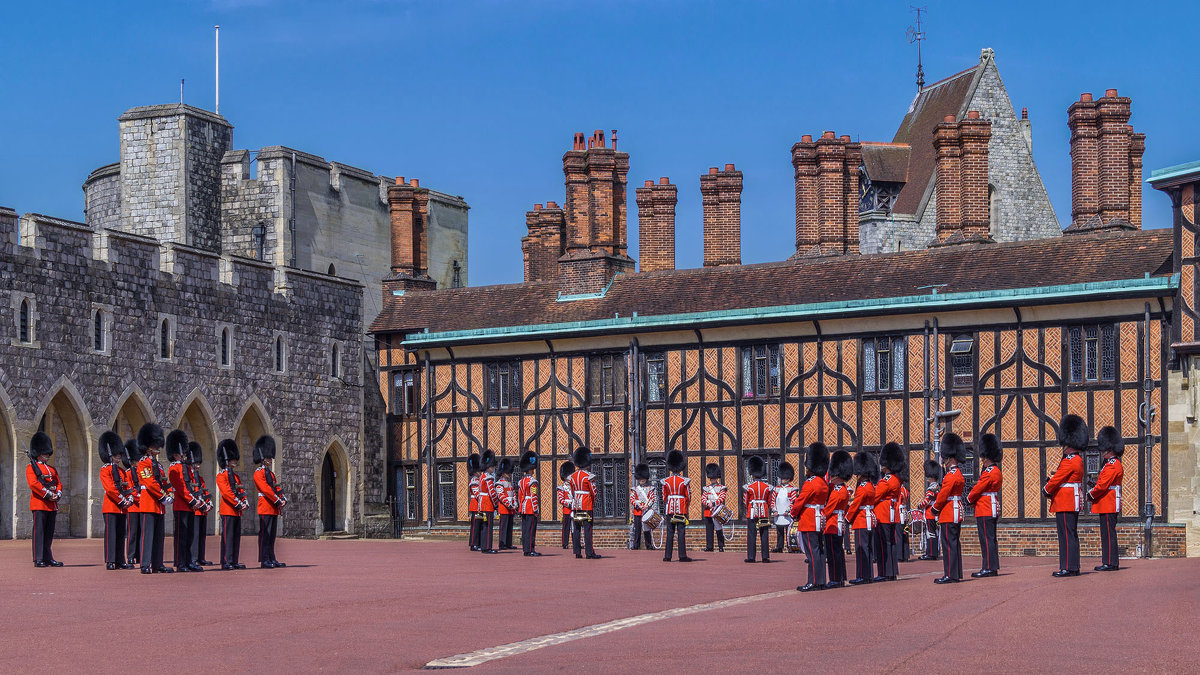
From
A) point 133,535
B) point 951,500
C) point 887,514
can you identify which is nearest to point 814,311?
point 887,514

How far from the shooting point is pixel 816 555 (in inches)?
643

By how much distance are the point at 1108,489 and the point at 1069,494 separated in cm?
61

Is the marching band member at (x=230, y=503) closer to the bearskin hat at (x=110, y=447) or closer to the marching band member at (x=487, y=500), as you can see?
the bearskin hat at (x=110, y=447)

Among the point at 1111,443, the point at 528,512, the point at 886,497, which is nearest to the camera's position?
the point at 1111,443

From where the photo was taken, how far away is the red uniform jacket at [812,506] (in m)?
16.4

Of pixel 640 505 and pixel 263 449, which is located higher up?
pixel 263 449

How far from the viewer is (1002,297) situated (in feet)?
94.6

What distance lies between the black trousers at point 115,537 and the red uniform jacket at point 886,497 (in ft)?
27.4

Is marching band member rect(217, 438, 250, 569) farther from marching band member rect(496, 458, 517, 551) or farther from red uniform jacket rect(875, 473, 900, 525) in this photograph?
red uniform jacket rect(875, 473, 900, 525)

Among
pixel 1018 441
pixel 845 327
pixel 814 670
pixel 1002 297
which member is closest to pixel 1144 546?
pixel 1018 441

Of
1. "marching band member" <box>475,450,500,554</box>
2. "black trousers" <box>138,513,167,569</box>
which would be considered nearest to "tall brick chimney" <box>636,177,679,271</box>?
"marching band member" <box>475,450,500,554</box>

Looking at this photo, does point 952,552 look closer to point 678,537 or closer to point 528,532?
point 678,537

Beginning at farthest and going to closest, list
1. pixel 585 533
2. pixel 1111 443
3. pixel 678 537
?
pixel 585 533 < pixel 678 537 < pixel 1111 443

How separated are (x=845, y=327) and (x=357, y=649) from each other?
20670 millimetres
